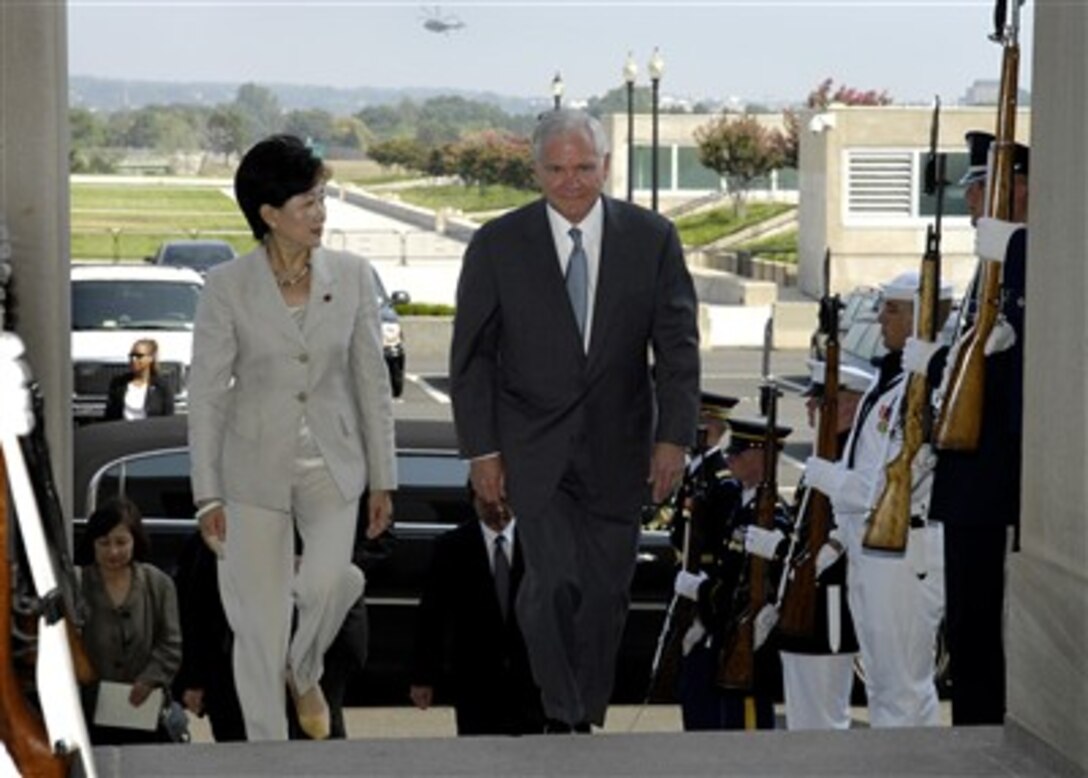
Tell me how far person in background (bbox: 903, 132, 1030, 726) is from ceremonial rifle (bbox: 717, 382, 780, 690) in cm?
179

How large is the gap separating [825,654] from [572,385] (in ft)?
7.56

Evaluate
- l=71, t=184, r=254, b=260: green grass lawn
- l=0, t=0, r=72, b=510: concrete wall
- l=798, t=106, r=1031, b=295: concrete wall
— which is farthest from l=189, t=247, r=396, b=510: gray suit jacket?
l=71, t=184, r=254, b=260: green grass lawn

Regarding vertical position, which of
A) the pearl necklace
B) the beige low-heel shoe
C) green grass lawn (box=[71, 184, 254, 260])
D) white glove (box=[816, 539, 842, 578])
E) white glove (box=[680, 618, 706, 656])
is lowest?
green grass lawn (box=[71, 184, 254, 260])

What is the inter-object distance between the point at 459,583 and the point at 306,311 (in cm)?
139

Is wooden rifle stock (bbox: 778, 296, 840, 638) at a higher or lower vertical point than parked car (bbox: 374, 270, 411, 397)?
higher

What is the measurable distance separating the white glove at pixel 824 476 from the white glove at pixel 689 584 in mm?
671

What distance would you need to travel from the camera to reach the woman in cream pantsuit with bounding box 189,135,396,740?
8680mm

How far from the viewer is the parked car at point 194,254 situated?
46722 mm

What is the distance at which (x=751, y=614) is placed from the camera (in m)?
10.5

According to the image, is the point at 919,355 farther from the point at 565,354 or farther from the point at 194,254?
the point at 194,254

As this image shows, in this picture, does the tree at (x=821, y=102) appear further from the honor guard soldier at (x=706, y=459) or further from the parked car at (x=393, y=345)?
the honor guard soldier at (x=706, y=459)

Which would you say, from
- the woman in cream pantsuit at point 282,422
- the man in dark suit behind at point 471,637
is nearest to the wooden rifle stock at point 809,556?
the man in dark suit behind at point 471,637

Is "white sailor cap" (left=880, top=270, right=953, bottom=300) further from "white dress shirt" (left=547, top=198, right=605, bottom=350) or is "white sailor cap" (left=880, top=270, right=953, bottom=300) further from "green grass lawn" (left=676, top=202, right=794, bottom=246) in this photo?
"green grass lawn" (left=676, top=202, right=794, bottom=246)

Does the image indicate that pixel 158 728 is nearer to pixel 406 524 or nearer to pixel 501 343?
pixel 501 343
